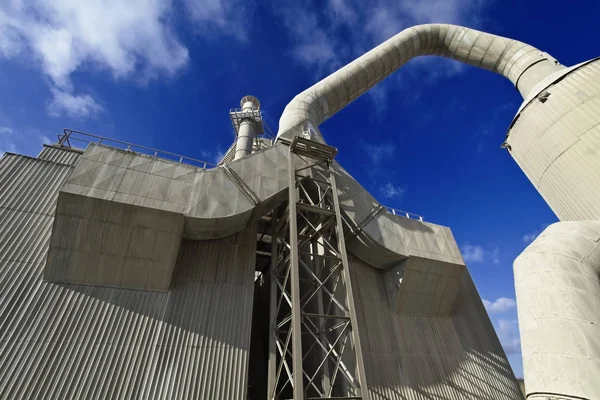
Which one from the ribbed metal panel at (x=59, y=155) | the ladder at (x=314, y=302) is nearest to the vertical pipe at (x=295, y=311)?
the ladder at (x=314, y=302)

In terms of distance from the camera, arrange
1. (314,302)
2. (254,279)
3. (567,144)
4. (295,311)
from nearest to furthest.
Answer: (295,311), (567,144), (254,279), (314,302)

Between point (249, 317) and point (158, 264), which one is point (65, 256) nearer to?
point (158, 264)

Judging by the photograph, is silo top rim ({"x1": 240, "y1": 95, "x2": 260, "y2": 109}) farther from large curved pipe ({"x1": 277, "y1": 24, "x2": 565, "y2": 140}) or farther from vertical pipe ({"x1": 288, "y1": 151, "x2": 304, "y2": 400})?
vertical pipe ({"x1": 288, "y1": 151, "x2": 304, "y2": 400})

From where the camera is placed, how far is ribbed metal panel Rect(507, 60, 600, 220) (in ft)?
30.3

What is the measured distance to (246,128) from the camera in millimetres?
29188

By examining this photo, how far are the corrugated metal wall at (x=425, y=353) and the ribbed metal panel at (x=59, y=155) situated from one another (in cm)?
1511

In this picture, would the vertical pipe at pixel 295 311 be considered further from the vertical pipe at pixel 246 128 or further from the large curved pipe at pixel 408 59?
the vertical pipe at pixel 246 128

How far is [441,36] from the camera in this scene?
23.3m

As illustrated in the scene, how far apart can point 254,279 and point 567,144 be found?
44.3ft

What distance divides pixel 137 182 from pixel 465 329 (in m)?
19.2

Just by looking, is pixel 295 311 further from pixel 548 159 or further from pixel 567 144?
pixel 567 144

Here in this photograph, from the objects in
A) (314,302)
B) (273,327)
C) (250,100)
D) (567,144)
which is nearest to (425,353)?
(314,302)

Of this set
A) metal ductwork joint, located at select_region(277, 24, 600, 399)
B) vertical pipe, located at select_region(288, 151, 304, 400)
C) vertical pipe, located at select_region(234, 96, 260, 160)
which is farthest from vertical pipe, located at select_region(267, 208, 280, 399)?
vertical pipe, located at select_region(234, 96, 260, 160)

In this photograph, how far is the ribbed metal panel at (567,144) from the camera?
9237 millimetres
